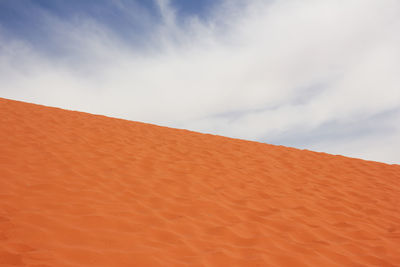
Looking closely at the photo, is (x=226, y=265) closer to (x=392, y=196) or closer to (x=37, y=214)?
(x=37, y=214)

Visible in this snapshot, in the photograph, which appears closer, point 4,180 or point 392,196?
point 4,180

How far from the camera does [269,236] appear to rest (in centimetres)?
277

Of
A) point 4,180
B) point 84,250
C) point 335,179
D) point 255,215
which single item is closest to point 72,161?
point 4,180

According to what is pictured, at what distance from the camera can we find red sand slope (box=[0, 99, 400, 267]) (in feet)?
7.39

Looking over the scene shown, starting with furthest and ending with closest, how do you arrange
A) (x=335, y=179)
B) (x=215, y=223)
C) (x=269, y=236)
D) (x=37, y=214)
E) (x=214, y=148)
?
(x=214, y=148) < (x=335, y=179) < (x=215, y=223) < (x=269, y=236) < (x=37, y=214)

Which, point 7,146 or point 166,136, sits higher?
point 166,136

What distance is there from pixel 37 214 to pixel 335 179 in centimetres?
553

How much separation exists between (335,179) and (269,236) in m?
3.56

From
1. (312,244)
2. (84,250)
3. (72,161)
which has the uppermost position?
(72,161)

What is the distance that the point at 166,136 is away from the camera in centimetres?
762

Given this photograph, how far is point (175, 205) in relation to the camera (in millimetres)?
3291

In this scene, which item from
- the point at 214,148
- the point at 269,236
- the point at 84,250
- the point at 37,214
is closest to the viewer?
the point at 84,250

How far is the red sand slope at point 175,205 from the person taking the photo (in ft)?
7.39

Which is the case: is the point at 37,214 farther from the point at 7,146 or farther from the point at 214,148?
the point at 214,148
